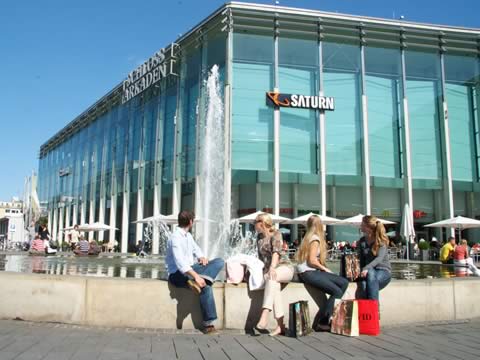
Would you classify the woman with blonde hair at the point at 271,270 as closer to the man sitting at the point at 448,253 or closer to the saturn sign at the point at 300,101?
the man sitting at the point at 448,253

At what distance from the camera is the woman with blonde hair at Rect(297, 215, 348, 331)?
6117mm

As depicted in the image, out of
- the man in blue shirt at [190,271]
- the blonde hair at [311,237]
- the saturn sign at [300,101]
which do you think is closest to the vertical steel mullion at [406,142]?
the saturn sign at [300,101]

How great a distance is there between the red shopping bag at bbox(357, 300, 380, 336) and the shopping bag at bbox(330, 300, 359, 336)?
0.33 ft

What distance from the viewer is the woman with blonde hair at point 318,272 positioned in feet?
20.1

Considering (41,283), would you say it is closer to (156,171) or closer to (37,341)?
(37,341)

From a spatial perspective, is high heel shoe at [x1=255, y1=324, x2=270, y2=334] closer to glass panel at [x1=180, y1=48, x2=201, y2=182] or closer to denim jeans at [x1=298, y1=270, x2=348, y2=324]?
denim jeans at [x1=298, y1=270, x2=348, y2=324]

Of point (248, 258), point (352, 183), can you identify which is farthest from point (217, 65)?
point (248, 258)

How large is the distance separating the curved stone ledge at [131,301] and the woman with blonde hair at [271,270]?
304mm

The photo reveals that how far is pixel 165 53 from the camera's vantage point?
33.2 meters

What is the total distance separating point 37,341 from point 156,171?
98.1ft

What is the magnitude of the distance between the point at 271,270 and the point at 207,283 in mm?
833

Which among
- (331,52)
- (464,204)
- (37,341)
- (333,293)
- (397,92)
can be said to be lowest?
(37,341)

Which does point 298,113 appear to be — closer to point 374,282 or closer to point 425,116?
point 425,116

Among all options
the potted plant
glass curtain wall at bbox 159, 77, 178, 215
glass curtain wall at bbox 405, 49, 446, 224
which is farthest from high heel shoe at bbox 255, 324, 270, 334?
glass curtain wall at bbox 159, 77, 178, 215
